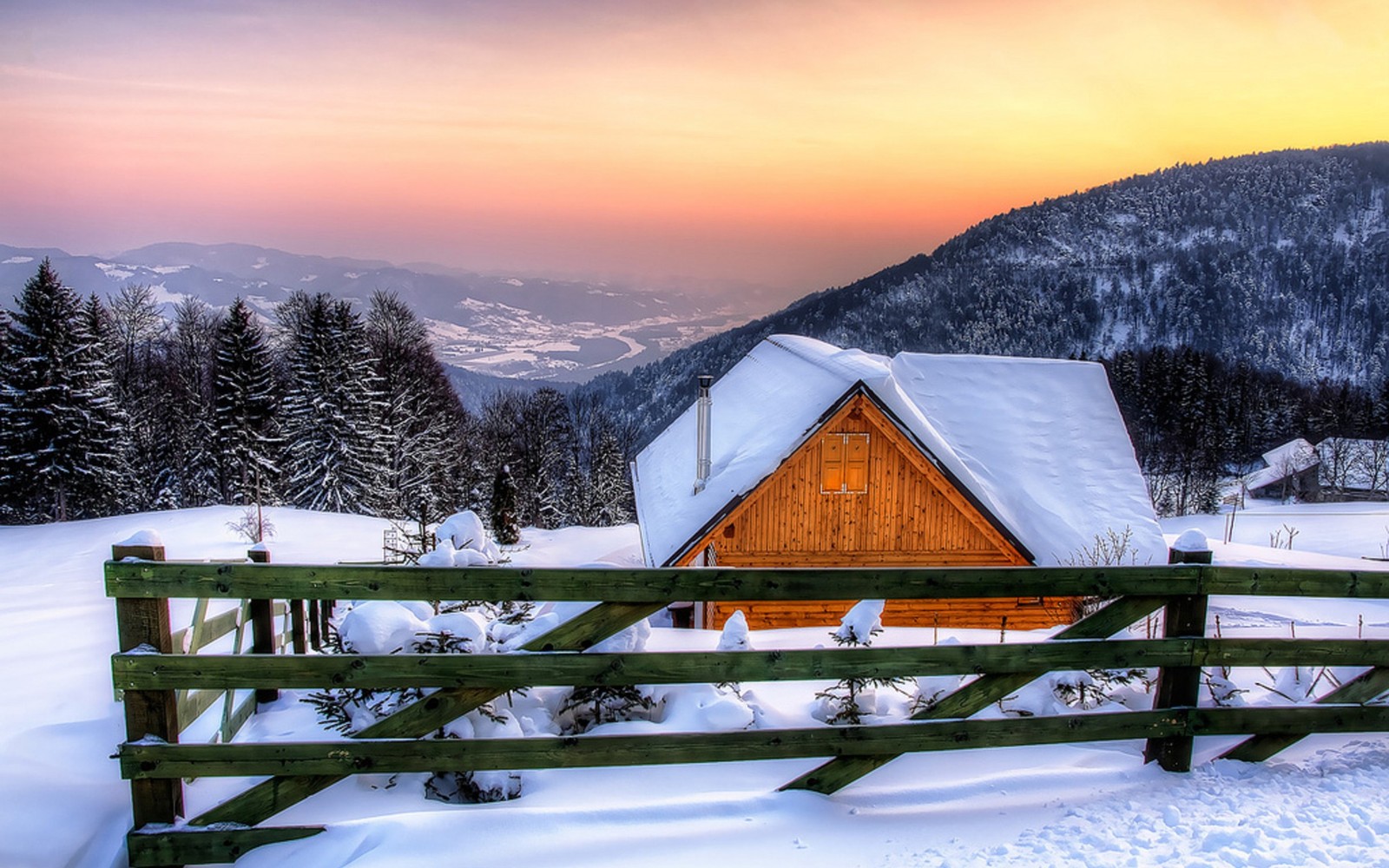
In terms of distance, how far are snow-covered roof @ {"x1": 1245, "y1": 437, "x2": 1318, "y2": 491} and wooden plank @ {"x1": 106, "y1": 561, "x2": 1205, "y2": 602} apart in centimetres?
9258

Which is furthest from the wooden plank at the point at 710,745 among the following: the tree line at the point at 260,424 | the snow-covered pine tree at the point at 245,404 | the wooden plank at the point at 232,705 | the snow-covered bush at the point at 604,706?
the snow-covered pine tree at the point at 245,404

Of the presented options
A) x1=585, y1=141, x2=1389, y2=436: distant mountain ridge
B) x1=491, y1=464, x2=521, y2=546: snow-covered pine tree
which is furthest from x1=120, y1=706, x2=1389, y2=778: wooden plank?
x1=585, y1=141, x2=1389, y2=436: distant mountain ridge

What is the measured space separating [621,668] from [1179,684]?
3186mm

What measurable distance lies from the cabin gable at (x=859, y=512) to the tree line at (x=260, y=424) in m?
17.0

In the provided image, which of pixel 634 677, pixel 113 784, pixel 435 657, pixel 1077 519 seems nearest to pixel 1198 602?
pixel 634 677

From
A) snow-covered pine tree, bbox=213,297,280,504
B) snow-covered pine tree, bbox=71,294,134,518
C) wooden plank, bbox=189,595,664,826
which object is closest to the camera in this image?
wooden plank, bbox=189,595,664,826

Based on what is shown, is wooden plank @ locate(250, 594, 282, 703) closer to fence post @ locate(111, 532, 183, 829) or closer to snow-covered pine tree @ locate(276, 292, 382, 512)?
fence post @ locate(111, 532, 183, 829)

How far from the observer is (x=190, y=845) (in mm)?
3646

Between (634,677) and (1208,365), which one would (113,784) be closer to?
(634,677)

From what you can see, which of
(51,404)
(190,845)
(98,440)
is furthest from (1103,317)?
(190,845)

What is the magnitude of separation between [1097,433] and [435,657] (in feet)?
60.6

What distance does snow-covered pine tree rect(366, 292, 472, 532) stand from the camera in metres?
42.4

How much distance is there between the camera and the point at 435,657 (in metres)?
3.80

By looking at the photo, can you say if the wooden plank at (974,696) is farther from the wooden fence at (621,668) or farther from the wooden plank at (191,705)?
the wooden plank at (191,705)
